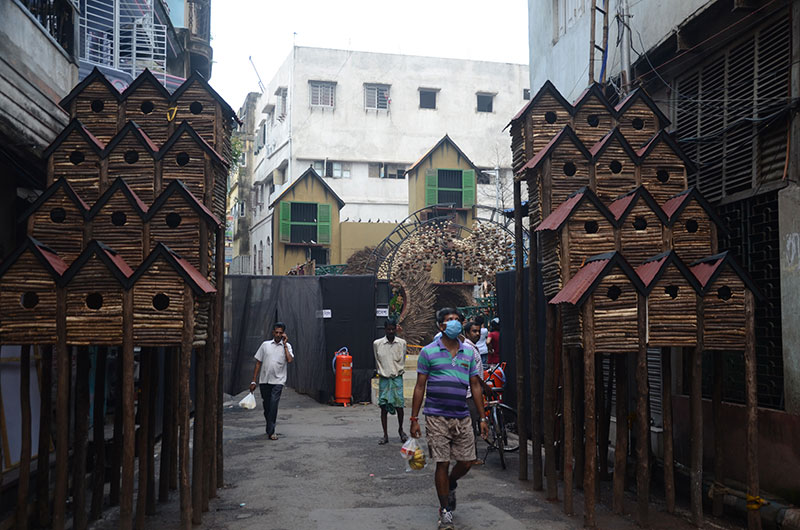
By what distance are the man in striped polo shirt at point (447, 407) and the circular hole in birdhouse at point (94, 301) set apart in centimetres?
302

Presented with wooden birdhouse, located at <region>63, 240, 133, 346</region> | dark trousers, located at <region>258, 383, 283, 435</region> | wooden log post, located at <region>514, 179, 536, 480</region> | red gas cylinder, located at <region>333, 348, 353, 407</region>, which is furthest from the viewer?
red gas cylinder, located at <region>333, 348, 353, 407</region>

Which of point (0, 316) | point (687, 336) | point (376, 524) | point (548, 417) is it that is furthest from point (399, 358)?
point (0, 316)

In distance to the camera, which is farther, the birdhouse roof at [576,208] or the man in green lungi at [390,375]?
the man in green lungi at [390,375]

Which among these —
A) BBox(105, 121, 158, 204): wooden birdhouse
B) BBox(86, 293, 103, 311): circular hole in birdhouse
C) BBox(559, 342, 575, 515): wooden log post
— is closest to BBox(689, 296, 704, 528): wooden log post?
BBox(559, 342, 575, 515): wooden log post

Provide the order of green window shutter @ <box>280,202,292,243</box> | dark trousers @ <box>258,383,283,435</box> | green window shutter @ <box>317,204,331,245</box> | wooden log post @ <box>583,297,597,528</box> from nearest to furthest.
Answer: wooden log post @ <box>583,297,597,528</box>
dark trousers @ <box>258,383,283,435</box>
green window shutter @ <box>280,202,292,243</box>
green window shutter @ <box>317,204,331,245</box>

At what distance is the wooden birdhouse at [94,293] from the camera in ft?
22.1

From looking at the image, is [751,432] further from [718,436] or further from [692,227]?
[692,227]

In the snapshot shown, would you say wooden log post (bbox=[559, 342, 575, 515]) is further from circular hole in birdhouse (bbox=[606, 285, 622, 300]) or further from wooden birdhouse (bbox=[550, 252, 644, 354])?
circular hole in birdhouse (bbox=[606, 285, 622, 300])

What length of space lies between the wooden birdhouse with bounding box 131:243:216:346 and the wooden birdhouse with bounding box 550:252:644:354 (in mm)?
3544

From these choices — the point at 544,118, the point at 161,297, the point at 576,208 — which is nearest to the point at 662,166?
the point at 576,208

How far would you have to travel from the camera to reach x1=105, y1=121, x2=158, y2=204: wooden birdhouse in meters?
8.02

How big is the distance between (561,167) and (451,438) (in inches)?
130

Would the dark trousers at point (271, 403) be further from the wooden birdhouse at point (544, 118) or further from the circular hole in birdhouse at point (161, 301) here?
the circular hole in birdhouse at point (161, 301)

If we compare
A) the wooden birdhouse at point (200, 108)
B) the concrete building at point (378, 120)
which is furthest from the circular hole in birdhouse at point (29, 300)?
the concrete building at point (378, 120)
